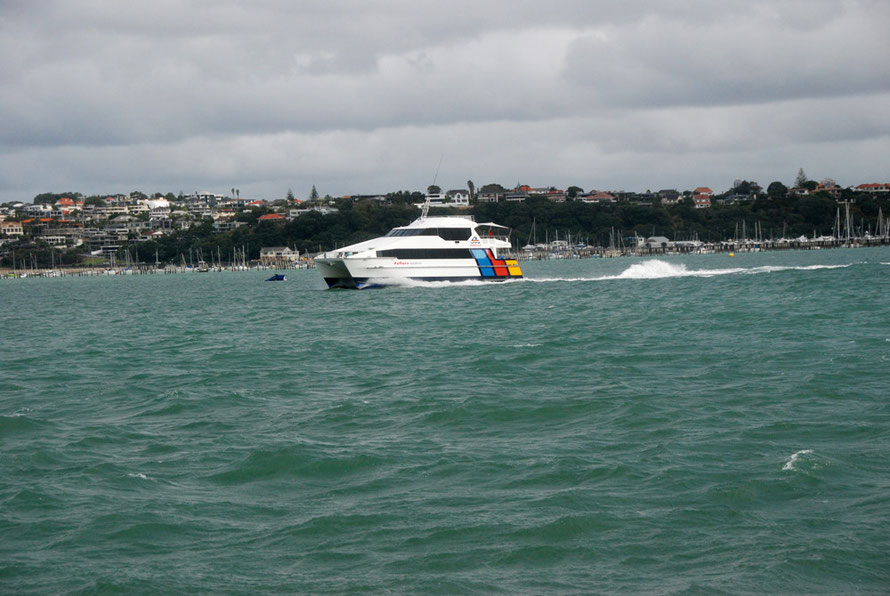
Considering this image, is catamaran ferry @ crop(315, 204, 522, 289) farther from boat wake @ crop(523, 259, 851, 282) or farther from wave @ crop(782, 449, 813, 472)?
wave @ crop(782, 449, 813, 472)

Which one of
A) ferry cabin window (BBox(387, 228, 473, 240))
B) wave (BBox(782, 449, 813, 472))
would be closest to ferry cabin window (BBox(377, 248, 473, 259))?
ferry cabin window (BBox(387, 228, 473, 240))

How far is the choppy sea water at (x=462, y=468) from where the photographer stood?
25.6ft

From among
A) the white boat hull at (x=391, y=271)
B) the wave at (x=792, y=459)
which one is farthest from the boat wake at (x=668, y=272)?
the wave at (x=792, y=459)

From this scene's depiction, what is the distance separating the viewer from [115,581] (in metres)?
7.72

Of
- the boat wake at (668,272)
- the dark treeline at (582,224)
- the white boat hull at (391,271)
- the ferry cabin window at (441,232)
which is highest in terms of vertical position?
the dark treeline at (582,224)

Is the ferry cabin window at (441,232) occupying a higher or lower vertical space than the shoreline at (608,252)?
higher

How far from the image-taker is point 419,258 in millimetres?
48250

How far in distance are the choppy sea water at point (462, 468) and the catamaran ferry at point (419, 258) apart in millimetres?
25058

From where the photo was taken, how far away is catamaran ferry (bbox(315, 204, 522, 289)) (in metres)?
47.5

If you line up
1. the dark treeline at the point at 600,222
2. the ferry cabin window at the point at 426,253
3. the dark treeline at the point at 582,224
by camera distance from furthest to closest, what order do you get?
the dark treeline at the point at 582,224 → the dark treeline at the point at 600,222 → the ferry cabin window at the point at 426,253

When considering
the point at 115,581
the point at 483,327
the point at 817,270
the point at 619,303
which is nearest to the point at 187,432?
the point at 115,581

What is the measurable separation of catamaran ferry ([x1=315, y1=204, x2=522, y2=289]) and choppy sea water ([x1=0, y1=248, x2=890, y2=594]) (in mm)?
25058

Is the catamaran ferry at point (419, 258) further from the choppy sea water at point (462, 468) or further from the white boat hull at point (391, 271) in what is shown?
the choppy sea water at point (462, 468)

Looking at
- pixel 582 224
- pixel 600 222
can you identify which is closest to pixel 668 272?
pixel 582 224
